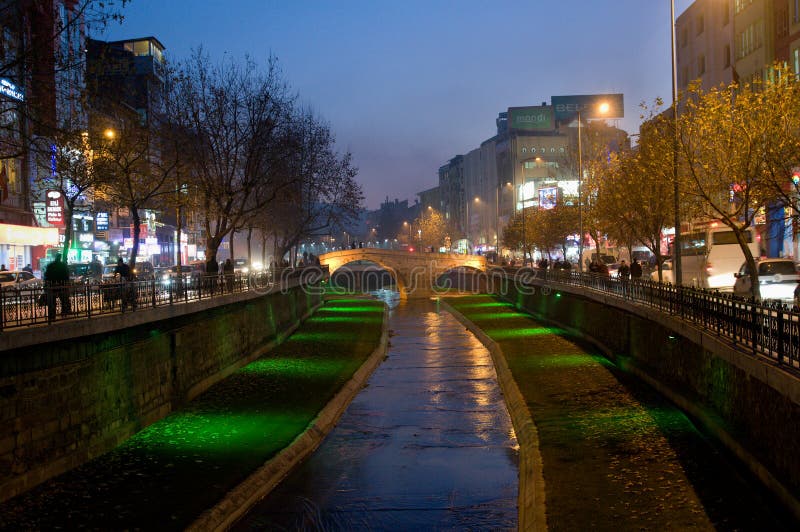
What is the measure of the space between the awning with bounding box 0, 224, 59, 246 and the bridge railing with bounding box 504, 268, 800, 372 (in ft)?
116

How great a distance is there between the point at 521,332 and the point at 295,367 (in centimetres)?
1710

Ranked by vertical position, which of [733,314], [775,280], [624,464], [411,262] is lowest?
[624,464]

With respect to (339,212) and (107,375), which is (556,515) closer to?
(107,375)

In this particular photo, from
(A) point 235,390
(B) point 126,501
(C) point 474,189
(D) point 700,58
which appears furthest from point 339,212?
(C) point 474,189

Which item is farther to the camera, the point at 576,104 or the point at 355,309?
the point at 576,104

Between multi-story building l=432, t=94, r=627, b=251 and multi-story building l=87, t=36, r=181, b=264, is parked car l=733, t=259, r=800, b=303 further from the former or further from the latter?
multi-story building l=432, t=94, r=627, b=251

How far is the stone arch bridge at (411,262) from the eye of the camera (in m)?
98.1

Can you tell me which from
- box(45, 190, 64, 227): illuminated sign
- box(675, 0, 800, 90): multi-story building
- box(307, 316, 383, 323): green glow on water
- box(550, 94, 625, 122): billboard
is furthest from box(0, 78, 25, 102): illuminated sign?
box(550, 94, 625, 122): billboard

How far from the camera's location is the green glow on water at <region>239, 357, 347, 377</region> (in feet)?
102

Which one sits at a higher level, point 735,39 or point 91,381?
point 735,39

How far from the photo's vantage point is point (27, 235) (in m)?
47.9

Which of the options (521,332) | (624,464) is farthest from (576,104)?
(624,464)

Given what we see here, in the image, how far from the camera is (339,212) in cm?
6303

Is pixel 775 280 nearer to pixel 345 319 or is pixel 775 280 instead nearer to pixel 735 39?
Answer: pixel 735 39
